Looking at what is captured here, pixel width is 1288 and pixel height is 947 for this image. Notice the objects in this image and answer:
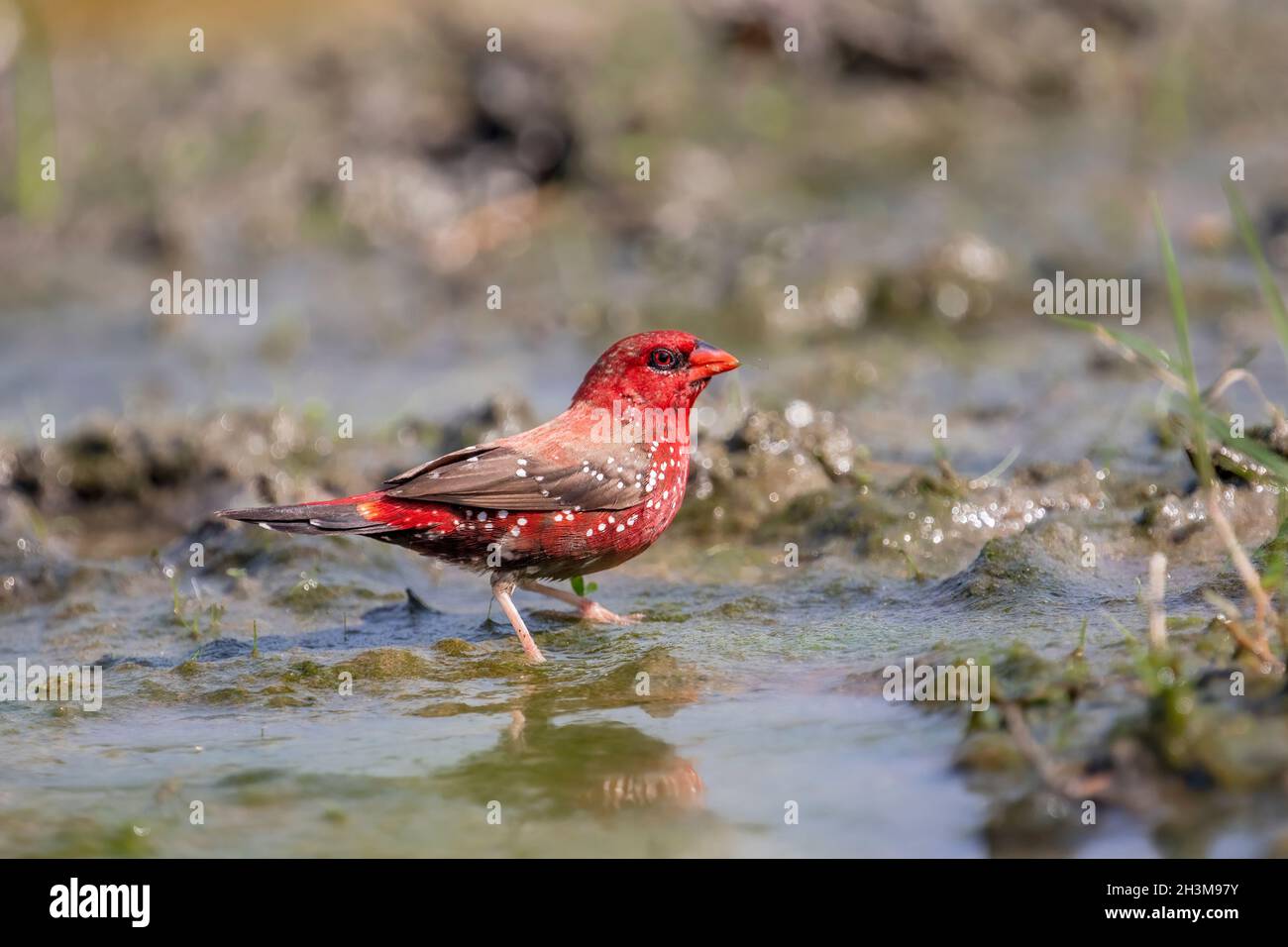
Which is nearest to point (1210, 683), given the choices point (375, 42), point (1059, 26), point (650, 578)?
point (650, 578)

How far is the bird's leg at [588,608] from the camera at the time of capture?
577 cm

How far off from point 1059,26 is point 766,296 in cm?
386

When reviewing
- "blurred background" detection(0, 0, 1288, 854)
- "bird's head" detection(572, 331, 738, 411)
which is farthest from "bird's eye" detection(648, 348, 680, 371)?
"blurred background" detection(0, 0, 1288, 854)

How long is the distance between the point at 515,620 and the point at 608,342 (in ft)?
14.1

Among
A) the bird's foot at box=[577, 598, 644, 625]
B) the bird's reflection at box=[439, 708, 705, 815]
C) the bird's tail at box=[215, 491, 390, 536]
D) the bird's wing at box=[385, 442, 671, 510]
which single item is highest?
the bird's wing at box=[385, 442, 671, 510]

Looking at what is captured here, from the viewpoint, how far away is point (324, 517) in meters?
5.32

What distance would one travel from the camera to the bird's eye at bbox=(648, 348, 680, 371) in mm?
5809

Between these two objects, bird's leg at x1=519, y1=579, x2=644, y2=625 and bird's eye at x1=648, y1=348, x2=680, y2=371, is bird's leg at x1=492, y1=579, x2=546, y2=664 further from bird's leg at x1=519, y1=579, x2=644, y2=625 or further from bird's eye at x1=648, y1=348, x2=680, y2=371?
bird's eye at x1=648, y1=348, x2=680, y2=371

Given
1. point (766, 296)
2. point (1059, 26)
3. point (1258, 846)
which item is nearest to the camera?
point (1258, 846)

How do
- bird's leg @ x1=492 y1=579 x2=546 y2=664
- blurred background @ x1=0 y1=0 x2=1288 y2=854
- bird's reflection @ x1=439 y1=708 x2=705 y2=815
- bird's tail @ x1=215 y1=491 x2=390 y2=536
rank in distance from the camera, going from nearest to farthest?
1. bird's reflection @ x1=439 y1=708 x2=705 y2=815
2. blurred background @ x1=0 y1=0 x2=1288 y2=854
3. bird's tail @ x1=215 y1=491 x2=390 y2=536
4. bird's leg @ x1=492 y1=579 x2=546 y2=664

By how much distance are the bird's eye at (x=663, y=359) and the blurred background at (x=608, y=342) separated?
2.96ft

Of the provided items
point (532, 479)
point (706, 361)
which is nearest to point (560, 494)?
point (532, 479)
